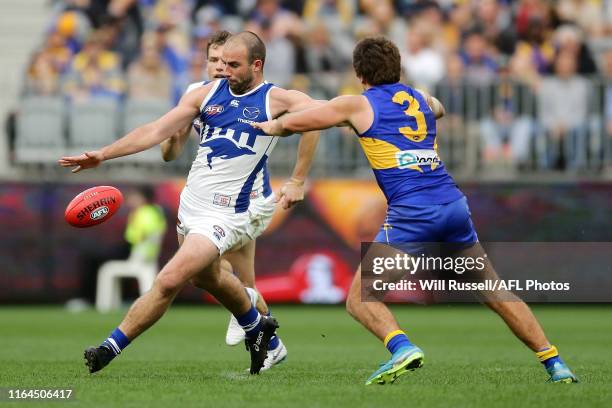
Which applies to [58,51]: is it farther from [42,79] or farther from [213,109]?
[213,109]

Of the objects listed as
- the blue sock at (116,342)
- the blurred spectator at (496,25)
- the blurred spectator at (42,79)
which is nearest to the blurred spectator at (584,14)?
the blurred spectator at (496,25)

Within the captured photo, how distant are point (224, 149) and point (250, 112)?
349 mm

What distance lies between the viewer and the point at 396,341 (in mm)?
8312

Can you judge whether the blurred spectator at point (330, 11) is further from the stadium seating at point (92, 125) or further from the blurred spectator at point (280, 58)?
the stadium seating at point (92, 125)

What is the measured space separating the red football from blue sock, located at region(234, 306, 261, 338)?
1.30 metres

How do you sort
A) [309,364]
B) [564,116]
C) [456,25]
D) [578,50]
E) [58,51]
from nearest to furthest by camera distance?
[309,364]
[564,116]
[578,50]
[58,51]
[456,25]

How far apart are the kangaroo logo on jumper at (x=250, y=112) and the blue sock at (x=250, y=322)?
1489mm

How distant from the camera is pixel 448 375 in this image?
31.3 feet

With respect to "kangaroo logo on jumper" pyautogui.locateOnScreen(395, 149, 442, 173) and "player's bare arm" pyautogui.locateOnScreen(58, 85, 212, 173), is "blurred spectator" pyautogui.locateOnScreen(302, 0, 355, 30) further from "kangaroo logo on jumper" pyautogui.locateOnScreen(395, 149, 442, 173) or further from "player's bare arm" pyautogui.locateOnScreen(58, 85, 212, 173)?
"kangaroo logo on jumper" pyautogui.locateOnScreen(395, 149, 442, 173)

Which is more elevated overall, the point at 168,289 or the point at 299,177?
the point at 299,177

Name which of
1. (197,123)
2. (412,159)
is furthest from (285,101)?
(412,159)

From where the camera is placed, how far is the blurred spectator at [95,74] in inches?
758

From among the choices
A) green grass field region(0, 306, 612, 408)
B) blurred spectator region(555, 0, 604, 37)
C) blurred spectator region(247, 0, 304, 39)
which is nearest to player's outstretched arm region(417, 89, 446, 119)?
green grass field region(0, 306, 612, 408)

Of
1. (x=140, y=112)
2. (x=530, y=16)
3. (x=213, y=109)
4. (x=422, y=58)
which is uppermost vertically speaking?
(x=213, y=109)
